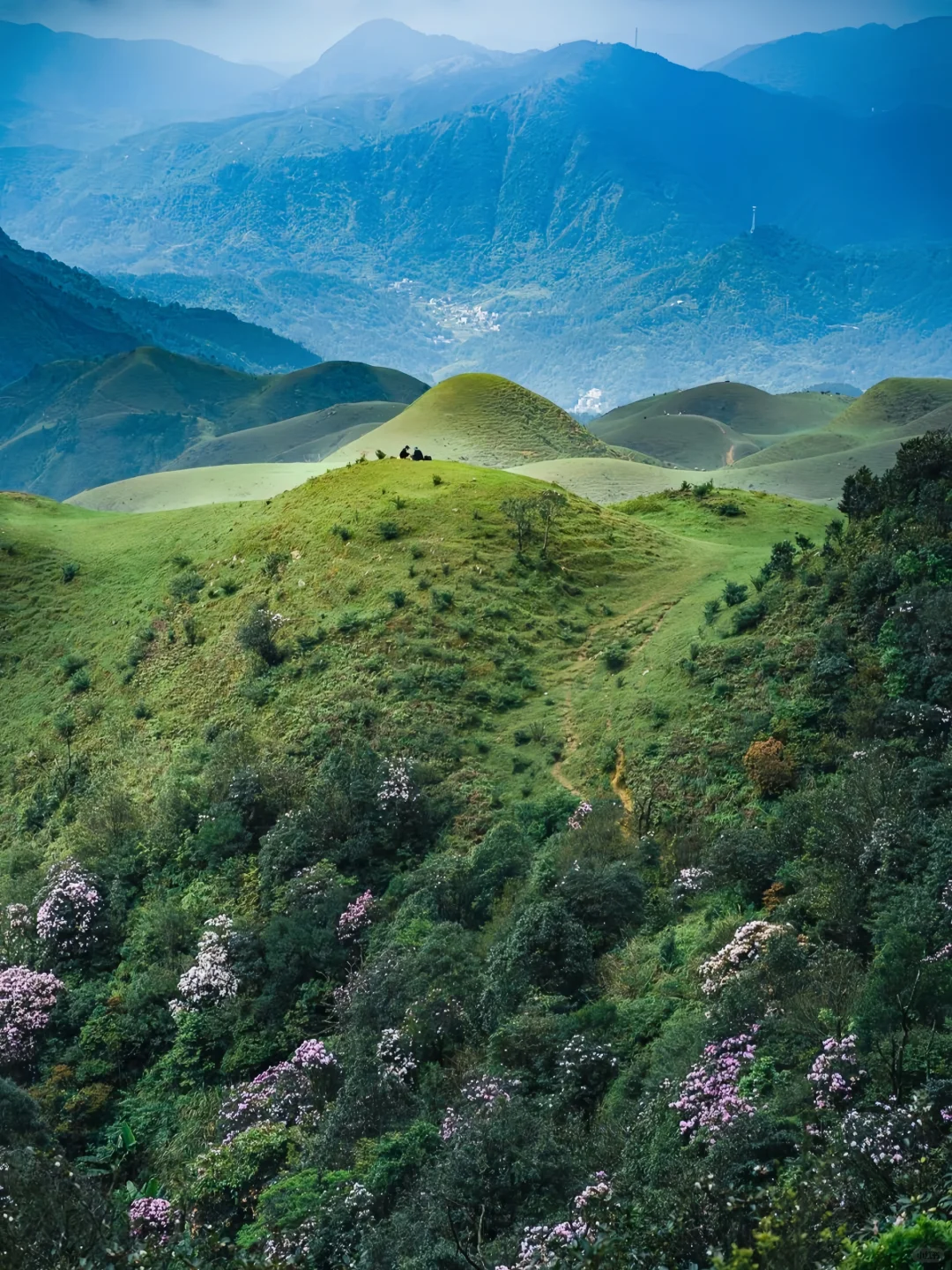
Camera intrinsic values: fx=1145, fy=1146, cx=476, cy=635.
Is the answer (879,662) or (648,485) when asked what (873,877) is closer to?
(879,662)

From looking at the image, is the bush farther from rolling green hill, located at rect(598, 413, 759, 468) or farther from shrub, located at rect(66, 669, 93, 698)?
rolling green hill, located at rect(598, 413, 759, 468)

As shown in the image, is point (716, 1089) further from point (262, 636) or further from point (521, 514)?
point (521, 514)

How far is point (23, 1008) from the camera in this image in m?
26.9

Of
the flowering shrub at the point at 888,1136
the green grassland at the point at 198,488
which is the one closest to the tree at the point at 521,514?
the flowering shrub at the point at 888,1136

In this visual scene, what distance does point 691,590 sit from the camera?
1606 inches

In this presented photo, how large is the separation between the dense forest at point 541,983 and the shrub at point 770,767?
0.08 meters

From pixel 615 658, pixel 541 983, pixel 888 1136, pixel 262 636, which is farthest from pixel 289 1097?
pixel 262 636

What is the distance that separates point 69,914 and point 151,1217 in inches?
546

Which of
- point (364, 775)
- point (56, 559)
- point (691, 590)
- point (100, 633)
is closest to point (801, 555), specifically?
point (691, 590)

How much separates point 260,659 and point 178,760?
4.62 m

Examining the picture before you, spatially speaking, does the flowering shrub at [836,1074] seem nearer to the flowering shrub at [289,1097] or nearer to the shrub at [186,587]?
the flowering shrub at [289,1097]

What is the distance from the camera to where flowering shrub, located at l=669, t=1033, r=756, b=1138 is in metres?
14.0

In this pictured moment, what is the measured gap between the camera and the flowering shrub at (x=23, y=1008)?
26094mm

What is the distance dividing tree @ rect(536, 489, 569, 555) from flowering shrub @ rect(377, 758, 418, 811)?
49.4ft
